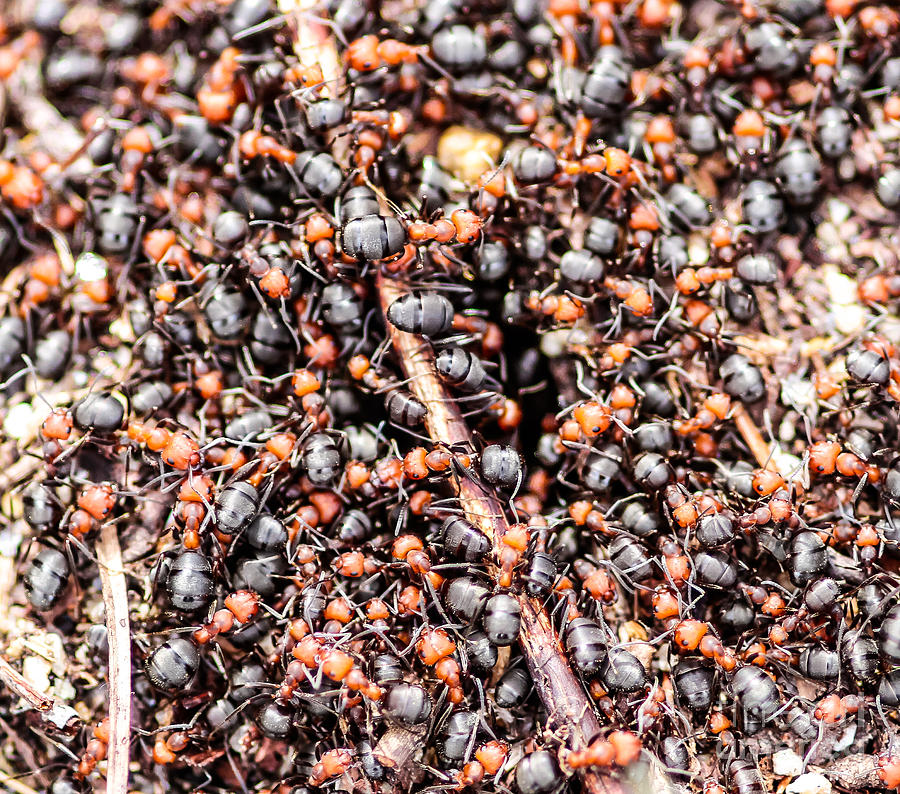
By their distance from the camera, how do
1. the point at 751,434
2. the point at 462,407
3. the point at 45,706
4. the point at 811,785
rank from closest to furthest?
1. the point at 811,785
2. the point at 45,706
3. the point at 462,407
4. the point at 751,434

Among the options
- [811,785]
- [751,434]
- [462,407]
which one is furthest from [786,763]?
[462,407]

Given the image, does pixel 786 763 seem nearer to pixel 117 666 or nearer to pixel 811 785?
pixel 811 785

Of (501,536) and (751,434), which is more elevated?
(501,536)

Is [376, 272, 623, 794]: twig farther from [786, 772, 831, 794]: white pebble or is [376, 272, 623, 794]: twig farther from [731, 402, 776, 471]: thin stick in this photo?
[731, 402, 776, 471]: thin stick

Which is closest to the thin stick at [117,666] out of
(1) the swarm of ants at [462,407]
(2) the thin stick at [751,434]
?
(1) the swarm of ants at [462,407]

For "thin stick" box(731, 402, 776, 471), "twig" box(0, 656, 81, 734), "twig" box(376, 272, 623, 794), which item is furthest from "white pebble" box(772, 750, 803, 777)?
"twig" box(0, 656, 81, 734)

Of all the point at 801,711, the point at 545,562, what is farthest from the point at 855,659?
the point at 545,562

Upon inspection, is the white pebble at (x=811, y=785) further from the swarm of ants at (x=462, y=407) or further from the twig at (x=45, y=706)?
the twig at (x=45, y=706)
